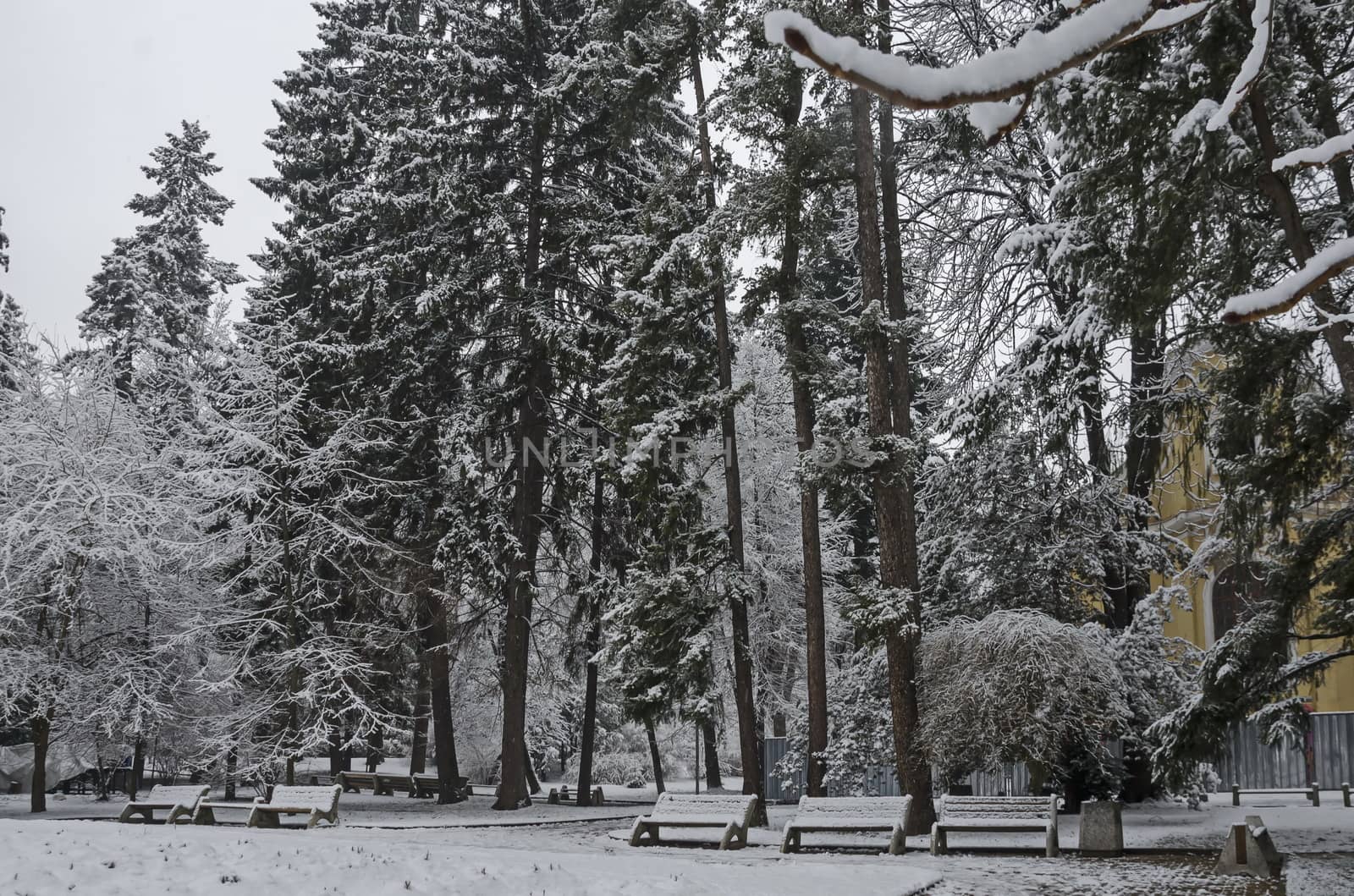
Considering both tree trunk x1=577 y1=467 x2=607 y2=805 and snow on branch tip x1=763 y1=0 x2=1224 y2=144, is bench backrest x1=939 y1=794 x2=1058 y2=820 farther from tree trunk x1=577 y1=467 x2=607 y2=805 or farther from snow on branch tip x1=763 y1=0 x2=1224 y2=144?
snow on branch tip x1=763 y1=0 x2=1224 y2=144

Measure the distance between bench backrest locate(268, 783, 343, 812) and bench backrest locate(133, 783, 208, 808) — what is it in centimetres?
154

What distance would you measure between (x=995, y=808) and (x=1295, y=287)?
37.8ft

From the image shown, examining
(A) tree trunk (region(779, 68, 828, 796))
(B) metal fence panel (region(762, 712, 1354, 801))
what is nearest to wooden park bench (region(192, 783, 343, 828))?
(A) tree trunk (region(779, 68, 828, 796))

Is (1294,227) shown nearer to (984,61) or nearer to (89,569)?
(984,61)

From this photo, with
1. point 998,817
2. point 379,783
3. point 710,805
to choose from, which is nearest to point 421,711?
point 379,783

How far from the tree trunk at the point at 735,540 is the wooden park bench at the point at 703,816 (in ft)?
8.85

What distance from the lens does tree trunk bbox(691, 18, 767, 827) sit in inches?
742

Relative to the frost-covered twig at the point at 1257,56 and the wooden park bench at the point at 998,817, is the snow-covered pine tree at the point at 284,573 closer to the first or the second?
the wooden park bench at the point at 998,817

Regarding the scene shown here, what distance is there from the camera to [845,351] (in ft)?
90.3

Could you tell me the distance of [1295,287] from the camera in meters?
3.54

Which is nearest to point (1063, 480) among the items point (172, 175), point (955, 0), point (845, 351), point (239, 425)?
point (955, 0)

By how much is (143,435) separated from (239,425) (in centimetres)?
241

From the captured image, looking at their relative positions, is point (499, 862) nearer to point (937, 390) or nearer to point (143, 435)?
point (937, 390)

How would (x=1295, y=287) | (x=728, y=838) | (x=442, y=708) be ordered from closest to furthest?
(x=1295, y=287) → (x=728, y=838) → (x=442, y=708)
